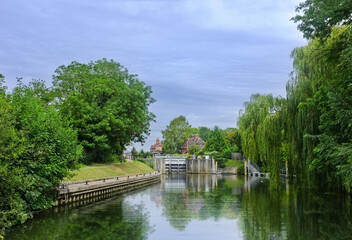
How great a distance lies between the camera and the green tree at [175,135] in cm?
11244

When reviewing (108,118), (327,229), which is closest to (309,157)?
(327,229)

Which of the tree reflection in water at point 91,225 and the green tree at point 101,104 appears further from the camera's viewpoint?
the green tree at point 101,104

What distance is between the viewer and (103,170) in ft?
134

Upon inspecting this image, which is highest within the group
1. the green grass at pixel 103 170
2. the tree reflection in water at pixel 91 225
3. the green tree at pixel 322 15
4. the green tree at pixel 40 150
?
the green tree at pixel 322 15

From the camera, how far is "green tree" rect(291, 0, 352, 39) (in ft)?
54.7

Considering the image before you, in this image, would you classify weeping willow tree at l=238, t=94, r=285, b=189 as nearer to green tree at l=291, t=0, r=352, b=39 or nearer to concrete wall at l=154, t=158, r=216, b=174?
green tree at l=291, t=0, r=352, b=39

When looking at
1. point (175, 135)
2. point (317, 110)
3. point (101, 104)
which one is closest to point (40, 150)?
point (317, 110)

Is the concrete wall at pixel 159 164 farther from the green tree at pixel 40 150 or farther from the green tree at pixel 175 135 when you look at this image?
the green tree at pixel 40 150

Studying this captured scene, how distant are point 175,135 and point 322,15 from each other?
9691cm

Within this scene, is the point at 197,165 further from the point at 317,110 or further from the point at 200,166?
the point at 317,110

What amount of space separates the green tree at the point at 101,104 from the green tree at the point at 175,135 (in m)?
61.3

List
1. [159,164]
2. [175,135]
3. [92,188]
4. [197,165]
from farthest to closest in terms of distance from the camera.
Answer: [175,135]
[197,165]
[159,164]
[92,188]

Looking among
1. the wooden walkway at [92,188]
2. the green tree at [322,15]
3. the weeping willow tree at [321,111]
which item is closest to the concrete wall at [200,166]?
the wooden walkway at [92,188]

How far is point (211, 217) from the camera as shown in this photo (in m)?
20.5
